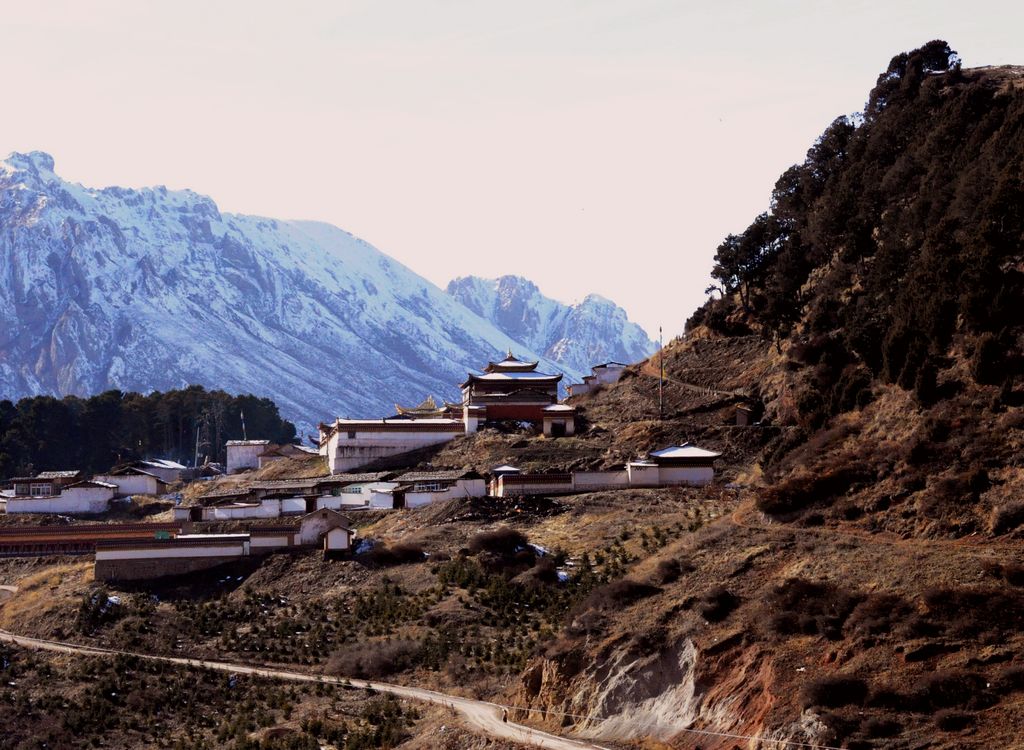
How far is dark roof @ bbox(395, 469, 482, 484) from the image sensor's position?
70.5 metres

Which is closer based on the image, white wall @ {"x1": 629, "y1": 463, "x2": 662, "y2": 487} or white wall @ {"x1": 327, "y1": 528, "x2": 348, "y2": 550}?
white wall @ {"x1": 327, "y1": 528, "x2": 348, "y2": 550}

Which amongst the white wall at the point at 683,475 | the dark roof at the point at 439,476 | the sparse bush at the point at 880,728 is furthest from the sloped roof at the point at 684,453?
the sparse bush at the point at 880,728

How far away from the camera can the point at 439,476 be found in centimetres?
7169

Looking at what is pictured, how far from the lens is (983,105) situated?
243 feet

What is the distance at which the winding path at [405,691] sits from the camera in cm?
3825

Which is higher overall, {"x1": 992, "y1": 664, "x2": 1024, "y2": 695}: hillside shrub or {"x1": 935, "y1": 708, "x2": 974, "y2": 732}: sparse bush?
{"x1": 992, "y1": 664, "x2": 1024, "y2": 695}: hillside shrub

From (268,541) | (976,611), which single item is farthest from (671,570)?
(268,541)

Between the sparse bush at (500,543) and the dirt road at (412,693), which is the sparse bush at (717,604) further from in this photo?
the sparse bush at (500,543)

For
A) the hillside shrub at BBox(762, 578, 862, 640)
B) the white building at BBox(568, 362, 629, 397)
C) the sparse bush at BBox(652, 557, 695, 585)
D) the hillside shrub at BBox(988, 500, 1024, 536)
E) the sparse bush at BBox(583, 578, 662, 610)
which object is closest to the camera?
the hillside shrub at BBox(762, 578, 862, 640)

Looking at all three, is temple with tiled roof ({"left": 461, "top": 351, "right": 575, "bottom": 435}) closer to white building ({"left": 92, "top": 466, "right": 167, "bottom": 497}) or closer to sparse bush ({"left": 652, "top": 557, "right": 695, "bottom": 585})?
white building ({"left": 92, "top": 466, "right": 167, "bottom": 497})

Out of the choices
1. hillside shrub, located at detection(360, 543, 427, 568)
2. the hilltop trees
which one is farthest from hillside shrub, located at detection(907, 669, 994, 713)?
hillside shrub, located at detection(360, 543, 427, 568)

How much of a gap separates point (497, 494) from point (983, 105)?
30.2 metres

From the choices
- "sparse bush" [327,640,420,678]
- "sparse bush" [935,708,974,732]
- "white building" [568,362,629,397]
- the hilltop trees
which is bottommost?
"sparse bush" [327,640,420,678]

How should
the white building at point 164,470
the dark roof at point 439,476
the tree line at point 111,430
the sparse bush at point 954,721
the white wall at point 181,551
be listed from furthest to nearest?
1. the tree line at point 111,430
2. the white building at point 164,470
3. the dark roof at point 439,476
4. the white wall at point 181,551
5. the sparse bush at point 954,721
